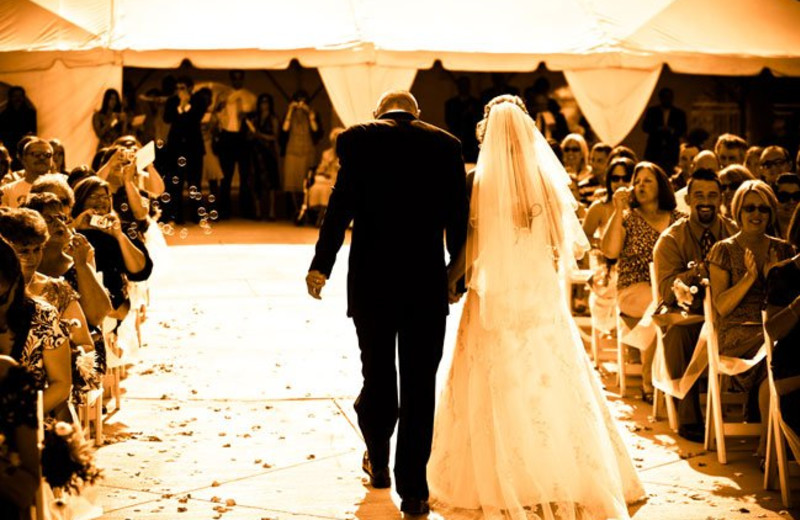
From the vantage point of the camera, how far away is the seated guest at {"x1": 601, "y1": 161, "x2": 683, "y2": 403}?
361 inches

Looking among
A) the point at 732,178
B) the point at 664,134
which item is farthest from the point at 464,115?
the point at 732,178

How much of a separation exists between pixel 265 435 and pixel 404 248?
2.20m

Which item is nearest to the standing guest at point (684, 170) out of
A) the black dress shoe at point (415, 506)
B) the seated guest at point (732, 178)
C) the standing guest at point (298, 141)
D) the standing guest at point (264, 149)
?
the seated guest at point (732, 178)

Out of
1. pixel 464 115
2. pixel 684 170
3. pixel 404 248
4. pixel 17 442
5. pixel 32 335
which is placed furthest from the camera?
pixel 464 115

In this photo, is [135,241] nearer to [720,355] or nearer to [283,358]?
[283,358]

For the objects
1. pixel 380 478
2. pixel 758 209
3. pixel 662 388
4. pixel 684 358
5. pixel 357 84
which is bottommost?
pixel 380 478

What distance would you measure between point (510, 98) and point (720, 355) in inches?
79.7

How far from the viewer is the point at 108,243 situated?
838 cm

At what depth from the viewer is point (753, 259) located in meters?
7.28

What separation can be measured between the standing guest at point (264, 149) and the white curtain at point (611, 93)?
17.9 ft

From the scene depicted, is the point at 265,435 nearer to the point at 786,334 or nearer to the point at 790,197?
the point at 786,334

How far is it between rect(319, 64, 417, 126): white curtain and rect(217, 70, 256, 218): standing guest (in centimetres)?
314

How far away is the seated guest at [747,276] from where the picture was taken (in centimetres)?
730

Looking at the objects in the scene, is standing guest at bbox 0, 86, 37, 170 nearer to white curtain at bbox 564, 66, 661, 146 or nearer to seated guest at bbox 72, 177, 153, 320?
white curtain at bbox 564, 66, 661, 146
